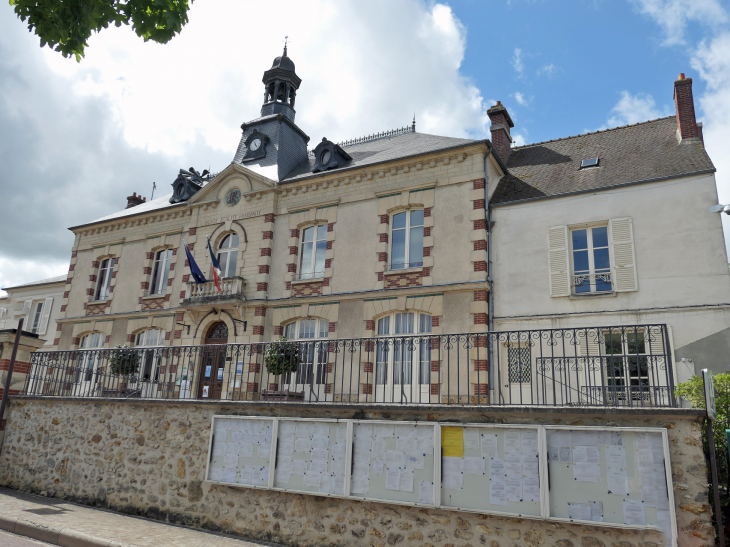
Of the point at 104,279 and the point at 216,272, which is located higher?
the point at 104,279

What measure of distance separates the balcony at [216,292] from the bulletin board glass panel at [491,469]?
30.7 ft

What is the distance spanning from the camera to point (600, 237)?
12.0 m

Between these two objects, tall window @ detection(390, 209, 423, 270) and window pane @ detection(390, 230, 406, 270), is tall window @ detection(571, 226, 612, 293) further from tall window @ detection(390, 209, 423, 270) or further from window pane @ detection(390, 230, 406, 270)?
window pane @ detection(390, 230, 406, 270)

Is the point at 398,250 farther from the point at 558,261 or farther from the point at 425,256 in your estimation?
the point at 558,261

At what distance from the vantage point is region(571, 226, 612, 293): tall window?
11.6 m

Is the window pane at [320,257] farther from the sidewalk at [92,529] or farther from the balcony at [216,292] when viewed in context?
the sidewalk at [92,529]

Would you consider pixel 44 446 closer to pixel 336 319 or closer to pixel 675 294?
pixel 336 319

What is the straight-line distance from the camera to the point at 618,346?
11.2 metres

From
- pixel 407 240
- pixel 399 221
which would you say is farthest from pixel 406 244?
pixel 399 221

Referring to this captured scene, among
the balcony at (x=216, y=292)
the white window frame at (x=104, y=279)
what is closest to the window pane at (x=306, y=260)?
the balcony at (x=216, y=292)

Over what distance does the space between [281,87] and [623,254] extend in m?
12.6

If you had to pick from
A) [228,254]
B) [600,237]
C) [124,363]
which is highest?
[228,254]

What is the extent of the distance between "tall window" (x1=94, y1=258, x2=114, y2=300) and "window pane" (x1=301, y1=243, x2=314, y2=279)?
25.0 feet

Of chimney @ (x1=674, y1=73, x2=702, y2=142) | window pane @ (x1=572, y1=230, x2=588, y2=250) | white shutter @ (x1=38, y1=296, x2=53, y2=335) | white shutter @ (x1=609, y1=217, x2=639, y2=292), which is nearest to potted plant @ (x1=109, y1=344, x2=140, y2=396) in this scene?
window pane @ (x1=572, y1=230, x2=588, y2=250)
